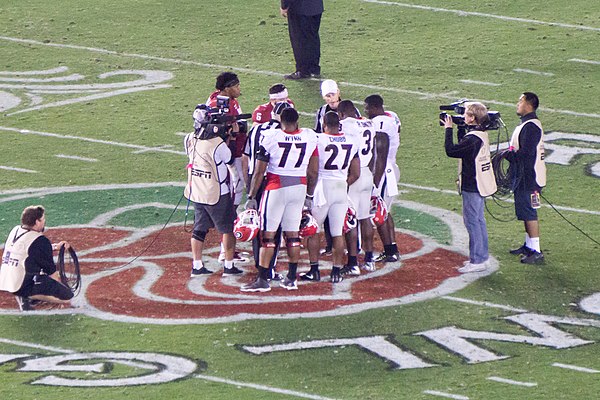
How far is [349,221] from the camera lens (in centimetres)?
1495

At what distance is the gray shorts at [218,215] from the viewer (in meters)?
14.9

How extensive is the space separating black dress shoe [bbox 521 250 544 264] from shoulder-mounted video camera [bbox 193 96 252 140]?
321 centimetres

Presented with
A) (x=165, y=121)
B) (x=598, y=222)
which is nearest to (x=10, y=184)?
(x=165, y=121)

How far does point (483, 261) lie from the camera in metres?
15.2

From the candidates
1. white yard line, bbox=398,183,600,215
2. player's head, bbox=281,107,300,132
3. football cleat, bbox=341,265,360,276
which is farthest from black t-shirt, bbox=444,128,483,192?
white yard line, bbox=398,183,600,215

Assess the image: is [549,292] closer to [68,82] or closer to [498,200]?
[498,200]

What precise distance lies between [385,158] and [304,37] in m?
7.49

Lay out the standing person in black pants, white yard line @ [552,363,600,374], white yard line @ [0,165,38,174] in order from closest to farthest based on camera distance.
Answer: white yard line @ [552,363,600,374] → white yard line @ [0,165,38,174] → the standing person in black pants

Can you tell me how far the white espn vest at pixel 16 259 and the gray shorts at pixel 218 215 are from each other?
1.82 meters

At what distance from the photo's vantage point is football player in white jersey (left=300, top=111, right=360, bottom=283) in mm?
14500

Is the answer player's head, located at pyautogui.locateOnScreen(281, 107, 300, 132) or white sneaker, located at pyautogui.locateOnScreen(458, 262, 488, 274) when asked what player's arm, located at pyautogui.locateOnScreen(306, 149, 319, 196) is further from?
white sneaker, located at pyautogui.locateOnScreen(458, 262, 488, 274)

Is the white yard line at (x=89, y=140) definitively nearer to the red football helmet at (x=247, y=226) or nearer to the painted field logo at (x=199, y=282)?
the painted field logo at (x=199, y=282)

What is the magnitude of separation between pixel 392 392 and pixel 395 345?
3.78ft

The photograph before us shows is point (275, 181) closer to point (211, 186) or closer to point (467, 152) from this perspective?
point (211, 186)
